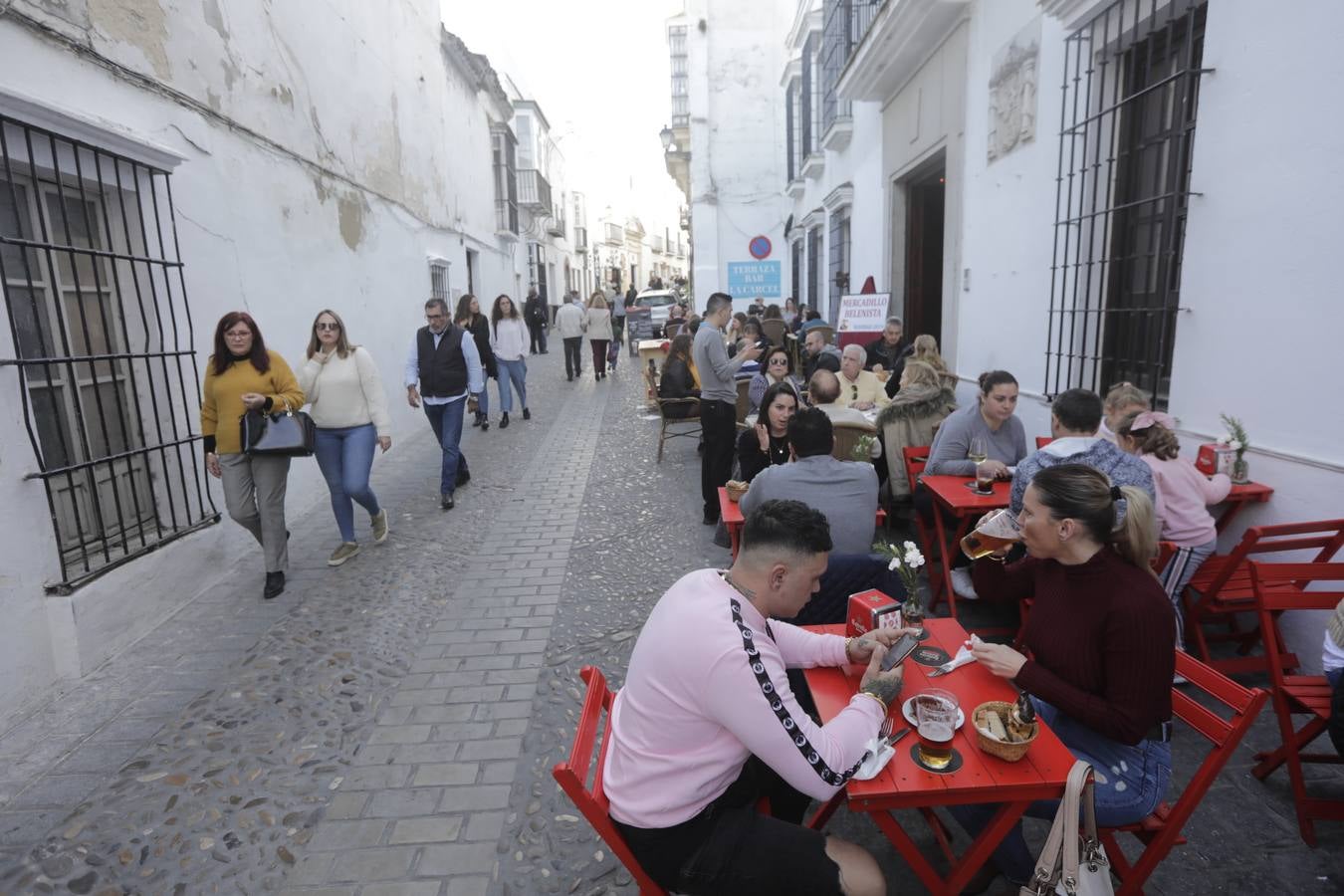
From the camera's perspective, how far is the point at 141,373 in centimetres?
477

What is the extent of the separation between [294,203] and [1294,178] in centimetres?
698

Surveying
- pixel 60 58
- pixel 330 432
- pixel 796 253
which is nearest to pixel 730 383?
pixel 330 432

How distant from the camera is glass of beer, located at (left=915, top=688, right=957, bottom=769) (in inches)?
73.8

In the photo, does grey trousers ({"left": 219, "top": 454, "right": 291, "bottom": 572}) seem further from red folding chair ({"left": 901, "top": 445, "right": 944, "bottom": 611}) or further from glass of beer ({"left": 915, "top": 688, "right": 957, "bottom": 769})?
glass of beer ({"left": 915, "top": 688, "right": 957, "bottom": 769})

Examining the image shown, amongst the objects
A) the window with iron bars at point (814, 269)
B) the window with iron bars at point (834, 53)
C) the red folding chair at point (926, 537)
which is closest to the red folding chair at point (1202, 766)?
the red folding chair at point (926, 537)

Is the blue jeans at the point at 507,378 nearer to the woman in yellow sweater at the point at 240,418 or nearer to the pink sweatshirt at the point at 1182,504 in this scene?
the woman in yellow sweater at the point at 240,418

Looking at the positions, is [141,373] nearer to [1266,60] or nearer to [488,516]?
[488,516]

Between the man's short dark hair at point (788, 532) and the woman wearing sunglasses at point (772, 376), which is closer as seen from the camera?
the man's short dark hair at point (788, 532)

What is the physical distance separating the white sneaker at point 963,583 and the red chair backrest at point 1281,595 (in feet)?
4.14

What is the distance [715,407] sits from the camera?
6059 millimetres

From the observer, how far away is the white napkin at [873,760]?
1832 mm

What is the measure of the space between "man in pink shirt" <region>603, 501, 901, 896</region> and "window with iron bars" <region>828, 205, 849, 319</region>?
10.9 m

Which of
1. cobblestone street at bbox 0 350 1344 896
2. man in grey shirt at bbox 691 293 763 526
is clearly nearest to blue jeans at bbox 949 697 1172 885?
cobblestone street at bbox 0 350 1344 896

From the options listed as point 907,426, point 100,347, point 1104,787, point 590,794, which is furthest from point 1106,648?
point 100,347
